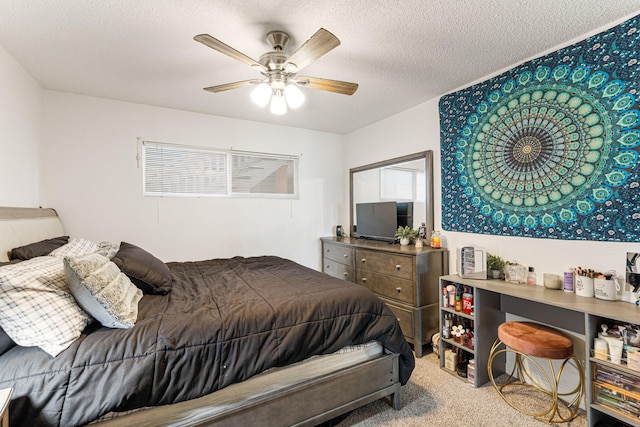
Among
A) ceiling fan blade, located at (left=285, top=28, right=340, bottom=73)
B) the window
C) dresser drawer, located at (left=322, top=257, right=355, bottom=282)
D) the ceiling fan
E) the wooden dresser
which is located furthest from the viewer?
dresser drawer, located at (left=322, top=257, right=355, bottom=282)

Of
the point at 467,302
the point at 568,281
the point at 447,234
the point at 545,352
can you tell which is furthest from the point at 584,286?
the point at 447,234

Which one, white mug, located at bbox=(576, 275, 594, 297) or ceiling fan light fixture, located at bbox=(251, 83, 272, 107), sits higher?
ceiling fan light fixture, located at bbox=(251, 83, 272, 107)

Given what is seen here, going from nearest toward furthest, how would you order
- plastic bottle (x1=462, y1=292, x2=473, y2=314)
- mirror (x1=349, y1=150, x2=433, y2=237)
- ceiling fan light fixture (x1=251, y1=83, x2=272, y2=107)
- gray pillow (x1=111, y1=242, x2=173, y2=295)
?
1. gray pillow (x1=111, y1=242, x2=173, y2=295)
2. ceiling fan light fixture (x1=251, y1=83, x2=272, y2=107)
3. plastic bottle (x1=462, y1=292, x2=473, y2=314)
4. mirror (x1=349, y1=150, x2=433, y2=237)

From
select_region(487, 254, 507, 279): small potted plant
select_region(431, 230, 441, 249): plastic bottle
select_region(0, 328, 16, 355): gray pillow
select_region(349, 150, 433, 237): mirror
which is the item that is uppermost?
select_region(349, 150, 433, 237): mirror

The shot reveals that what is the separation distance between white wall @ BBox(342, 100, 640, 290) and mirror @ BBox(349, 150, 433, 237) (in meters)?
0.08

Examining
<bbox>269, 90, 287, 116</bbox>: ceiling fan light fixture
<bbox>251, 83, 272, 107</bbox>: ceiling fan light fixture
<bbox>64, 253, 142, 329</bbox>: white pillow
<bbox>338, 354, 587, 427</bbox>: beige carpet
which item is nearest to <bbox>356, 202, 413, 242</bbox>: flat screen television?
<bbox>338, 354, 587, 427</bbox>: beige carpet

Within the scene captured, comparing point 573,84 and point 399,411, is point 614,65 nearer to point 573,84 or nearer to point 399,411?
point 573,84

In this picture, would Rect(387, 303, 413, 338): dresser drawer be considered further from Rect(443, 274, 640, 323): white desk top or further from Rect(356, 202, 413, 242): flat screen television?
Rect(356, 202, 413, 242): flat screen television

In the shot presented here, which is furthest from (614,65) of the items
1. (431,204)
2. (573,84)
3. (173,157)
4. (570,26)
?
(173,157)

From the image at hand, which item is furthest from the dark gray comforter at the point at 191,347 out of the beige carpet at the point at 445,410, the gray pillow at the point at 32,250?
the gray pillow at the point at 32,250

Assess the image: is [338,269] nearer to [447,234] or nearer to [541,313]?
[447,234]

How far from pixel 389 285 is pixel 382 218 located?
887mm

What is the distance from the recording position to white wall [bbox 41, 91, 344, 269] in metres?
2.72

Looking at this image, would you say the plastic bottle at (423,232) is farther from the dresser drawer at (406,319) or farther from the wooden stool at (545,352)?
the wooden stool at (545,352)
